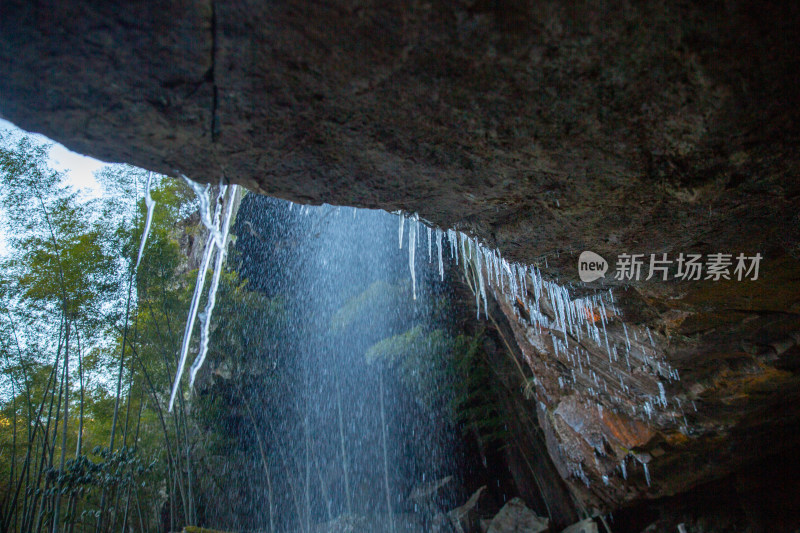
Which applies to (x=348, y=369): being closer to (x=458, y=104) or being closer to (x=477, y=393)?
(x=477, y=393)

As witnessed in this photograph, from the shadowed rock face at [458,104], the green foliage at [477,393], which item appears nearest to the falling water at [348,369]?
the green foliage at [477,393]

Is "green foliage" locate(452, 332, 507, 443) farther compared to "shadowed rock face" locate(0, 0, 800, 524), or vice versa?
"green foliage" locate(452, 332, 507, 443)

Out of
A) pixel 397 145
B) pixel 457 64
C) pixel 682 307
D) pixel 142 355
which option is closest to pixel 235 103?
pixel 397 145

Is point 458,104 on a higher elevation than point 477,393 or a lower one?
higher

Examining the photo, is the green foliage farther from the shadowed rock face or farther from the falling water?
the shadowed rock face

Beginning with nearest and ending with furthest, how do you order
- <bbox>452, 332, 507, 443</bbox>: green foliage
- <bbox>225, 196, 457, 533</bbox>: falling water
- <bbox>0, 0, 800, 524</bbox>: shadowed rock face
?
<bbox>0, 0, 800, 524</bbox>: shadowed rock face < <bbox>452, 332, 507, 443</bbox>: green foliage < <bbox>225, 196, 457, 533</bbox>: falling water

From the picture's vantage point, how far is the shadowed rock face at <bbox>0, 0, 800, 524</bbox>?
1.19m

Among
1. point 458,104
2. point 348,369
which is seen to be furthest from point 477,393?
point 458,104

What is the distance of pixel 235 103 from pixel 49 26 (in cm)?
51

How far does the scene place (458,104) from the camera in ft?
4.94

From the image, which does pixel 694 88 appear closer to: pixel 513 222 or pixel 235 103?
pixel 513 222

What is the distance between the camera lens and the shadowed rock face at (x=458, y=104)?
119 cm

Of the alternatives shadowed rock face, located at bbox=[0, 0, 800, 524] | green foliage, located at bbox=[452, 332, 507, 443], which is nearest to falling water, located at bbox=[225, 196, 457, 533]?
green foliage, located at bbox=[452, 332, 507, 443]

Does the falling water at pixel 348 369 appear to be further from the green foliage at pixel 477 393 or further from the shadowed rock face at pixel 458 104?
the shadowed rock face at pixel 458 104
